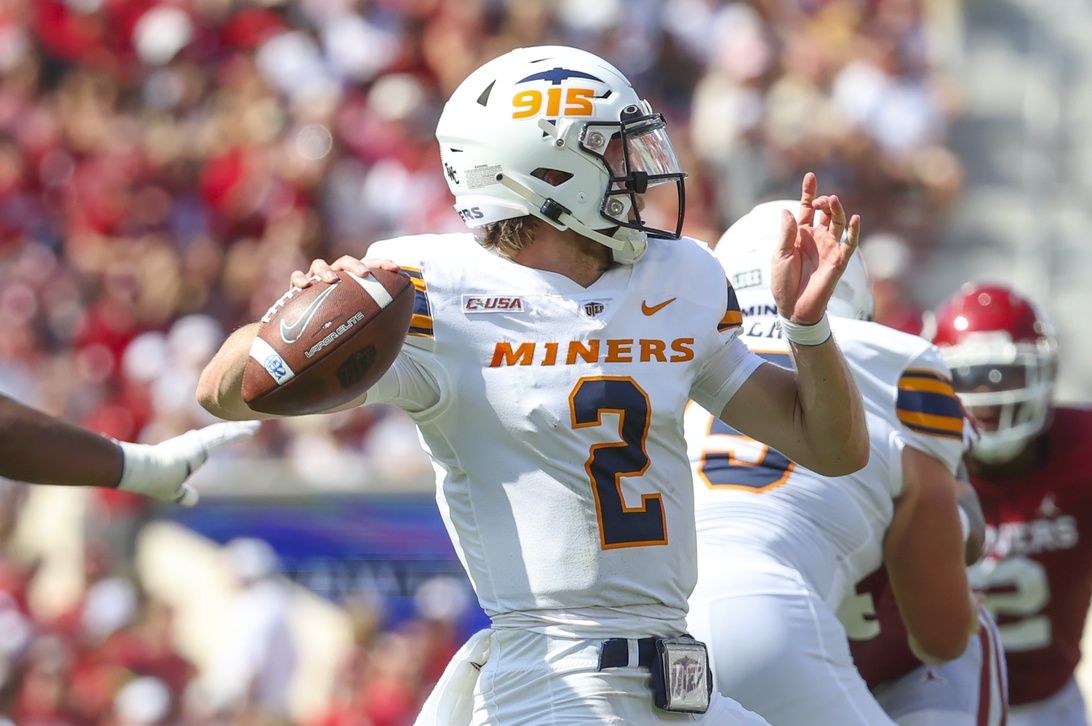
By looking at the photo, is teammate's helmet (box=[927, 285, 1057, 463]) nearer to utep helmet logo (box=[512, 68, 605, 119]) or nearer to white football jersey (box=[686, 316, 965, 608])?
white football jersey (box=[686, 316, 965, 608])

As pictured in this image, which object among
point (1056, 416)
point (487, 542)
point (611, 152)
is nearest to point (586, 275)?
point (611, 152)

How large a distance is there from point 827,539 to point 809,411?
72 centimetres

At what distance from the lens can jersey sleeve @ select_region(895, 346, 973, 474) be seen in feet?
12.6

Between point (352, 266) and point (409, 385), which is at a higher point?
point (352, 266)

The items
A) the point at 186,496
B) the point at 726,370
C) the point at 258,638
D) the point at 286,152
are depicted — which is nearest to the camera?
the point at 726,370

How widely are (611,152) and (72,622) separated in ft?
21.0

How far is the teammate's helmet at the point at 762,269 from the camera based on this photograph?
4.11m

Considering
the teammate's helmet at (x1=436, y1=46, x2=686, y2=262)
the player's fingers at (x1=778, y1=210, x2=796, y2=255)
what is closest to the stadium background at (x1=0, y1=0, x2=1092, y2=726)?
the teammate's helmet at (x1=436, y1=46, x2=686, y2=262)

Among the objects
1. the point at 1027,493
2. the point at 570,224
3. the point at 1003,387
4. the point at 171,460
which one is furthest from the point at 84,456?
the point at 1027,493

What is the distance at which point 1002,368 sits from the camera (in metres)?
5.05

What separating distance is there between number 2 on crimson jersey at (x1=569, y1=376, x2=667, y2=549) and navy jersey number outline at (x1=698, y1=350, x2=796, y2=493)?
770mm

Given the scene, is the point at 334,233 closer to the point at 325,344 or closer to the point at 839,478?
the point at 839,478

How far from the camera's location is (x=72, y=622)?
28.9 ft

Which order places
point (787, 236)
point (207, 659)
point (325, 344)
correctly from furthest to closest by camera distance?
point (207, 659) < point (787, 236) < point (325, 344)
